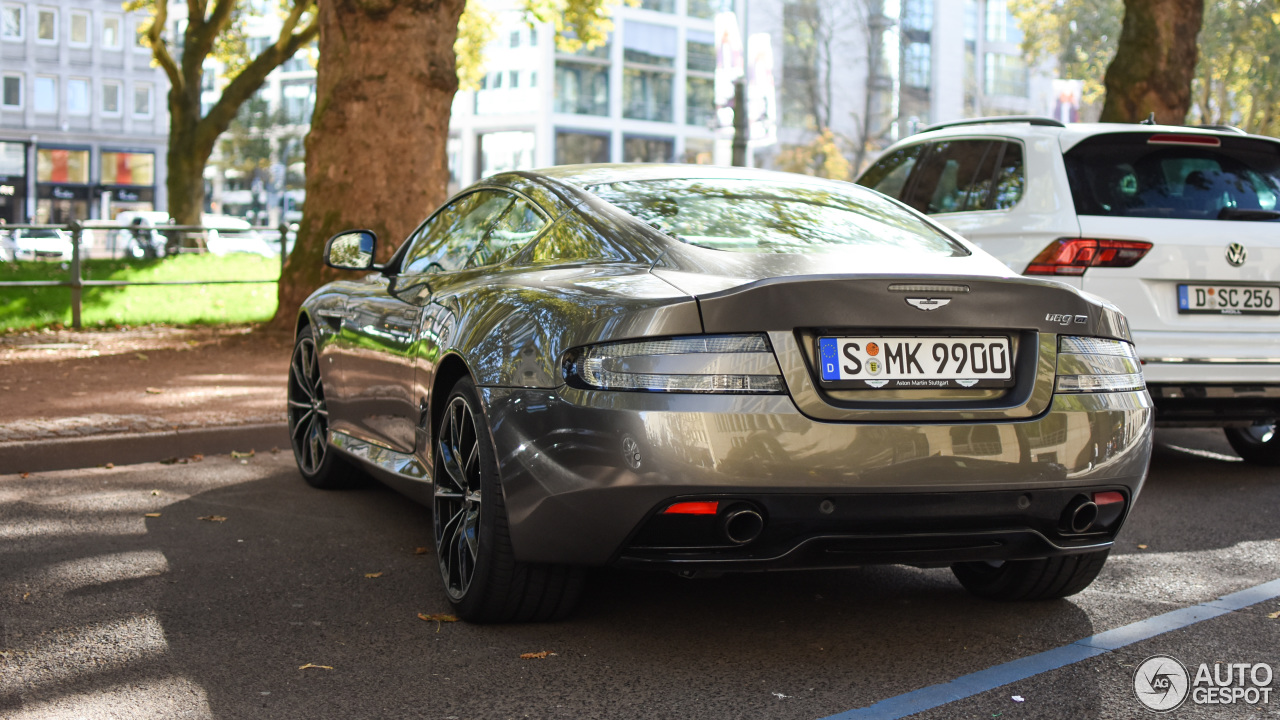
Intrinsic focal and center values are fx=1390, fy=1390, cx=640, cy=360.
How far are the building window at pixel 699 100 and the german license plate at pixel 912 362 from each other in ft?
219

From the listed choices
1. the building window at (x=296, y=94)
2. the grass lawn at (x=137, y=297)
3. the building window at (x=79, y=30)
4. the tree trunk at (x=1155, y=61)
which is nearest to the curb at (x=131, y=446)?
the grass lawn at (x=137, y=297)

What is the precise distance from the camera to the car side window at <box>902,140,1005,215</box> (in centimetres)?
762

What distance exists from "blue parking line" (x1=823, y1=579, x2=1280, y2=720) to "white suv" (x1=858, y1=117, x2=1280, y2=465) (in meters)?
1.99

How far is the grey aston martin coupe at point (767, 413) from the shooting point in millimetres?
3520

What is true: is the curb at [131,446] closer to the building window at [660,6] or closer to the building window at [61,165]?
the building window at [660,6]

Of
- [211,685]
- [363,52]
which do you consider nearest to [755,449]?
[211,685]

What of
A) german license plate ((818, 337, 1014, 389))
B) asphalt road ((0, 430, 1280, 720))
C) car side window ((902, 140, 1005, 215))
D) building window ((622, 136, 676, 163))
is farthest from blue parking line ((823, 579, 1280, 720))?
building window ((622, 136, 676, 163))

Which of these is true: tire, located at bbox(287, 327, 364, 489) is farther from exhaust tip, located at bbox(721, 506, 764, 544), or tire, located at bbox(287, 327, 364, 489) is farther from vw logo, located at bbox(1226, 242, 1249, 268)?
vw logo, located at bbox(1226, 242, 1249, 268)

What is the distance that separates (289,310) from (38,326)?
3.31 m

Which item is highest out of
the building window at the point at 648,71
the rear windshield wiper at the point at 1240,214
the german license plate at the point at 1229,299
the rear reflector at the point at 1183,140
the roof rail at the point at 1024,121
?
the building window at the point at 648,71

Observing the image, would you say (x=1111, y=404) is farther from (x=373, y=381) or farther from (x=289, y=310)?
(x=289, y=310)

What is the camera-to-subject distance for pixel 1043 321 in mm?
3803

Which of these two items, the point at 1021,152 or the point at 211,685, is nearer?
the point at 211,685

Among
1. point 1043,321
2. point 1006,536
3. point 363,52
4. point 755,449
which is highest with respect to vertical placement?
point 363,52
